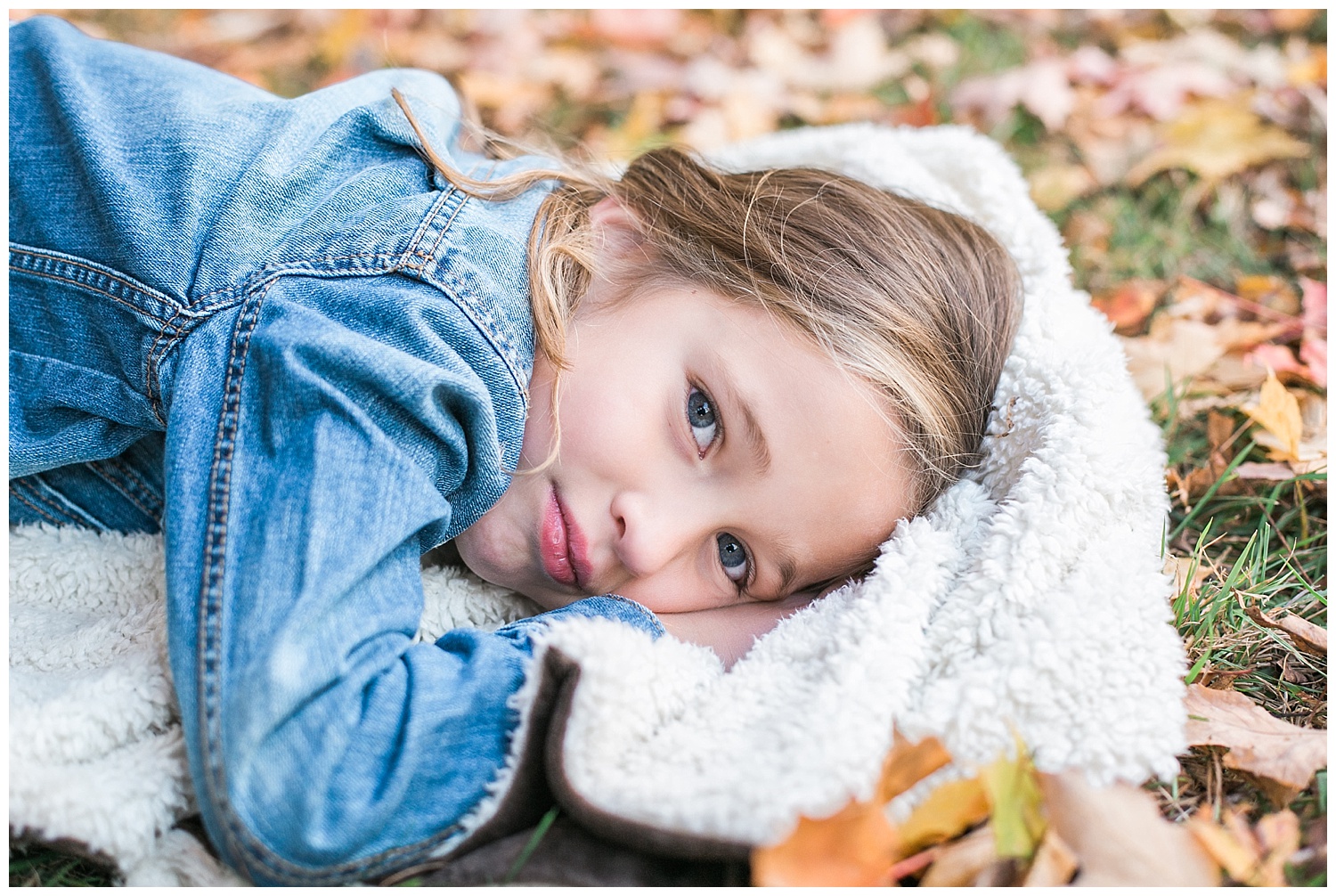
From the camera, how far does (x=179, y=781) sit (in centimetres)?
111

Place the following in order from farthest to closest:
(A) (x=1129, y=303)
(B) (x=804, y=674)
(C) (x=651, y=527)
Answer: (A) (x=1129, y=303) → (C) (x=651, y=527) → (B) (x=804, y=674)

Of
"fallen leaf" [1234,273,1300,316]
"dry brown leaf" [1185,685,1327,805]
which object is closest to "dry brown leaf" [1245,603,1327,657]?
"dry brown leaf" [1185,685,1327,805]

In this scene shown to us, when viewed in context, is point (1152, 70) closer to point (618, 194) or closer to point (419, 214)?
point (618, 194)

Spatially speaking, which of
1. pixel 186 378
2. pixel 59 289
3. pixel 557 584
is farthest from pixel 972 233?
pixel 59 289

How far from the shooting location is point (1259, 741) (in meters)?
1.18

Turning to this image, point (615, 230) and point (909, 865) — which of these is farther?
point (615, 230)

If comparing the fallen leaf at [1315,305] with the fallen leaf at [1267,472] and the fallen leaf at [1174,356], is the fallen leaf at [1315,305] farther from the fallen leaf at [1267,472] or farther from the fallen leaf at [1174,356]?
the fallen leaf at [1267,472]

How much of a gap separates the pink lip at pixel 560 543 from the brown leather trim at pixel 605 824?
0.26 metres

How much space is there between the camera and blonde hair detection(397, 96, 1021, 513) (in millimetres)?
1415

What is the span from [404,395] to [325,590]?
0.25 m

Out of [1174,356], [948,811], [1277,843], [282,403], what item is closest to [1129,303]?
[1174,356]

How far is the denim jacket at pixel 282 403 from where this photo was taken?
103cm

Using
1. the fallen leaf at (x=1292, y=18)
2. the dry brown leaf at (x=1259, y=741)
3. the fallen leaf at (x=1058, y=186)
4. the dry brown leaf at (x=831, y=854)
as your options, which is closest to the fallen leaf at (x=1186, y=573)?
the dry brown leaf at (x=1259, y=741)

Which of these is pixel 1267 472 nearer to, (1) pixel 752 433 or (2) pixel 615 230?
(1) pixel 752 433
